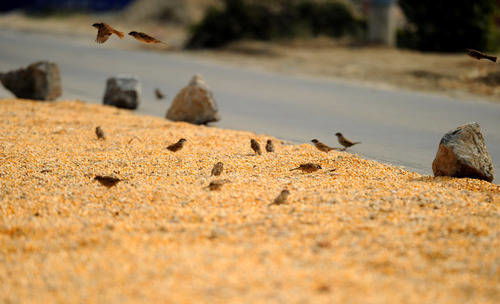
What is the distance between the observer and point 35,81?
1016 cm

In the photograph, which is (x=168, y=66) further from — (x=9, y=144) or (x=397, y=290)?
(x=397, y=290)

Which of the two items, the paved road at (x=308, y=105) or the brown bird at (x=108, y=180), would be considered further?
the paved road at (x=308, y=105)

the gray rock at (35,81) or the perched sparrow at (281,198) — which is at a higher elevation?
the gray rock at (35,81)

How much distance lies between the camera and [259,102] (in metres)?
10.7

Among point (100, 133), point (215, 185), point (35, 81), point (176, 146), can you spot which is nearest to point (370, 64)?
point (35, 81)

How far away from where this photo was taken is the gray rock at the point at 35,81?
1012 cm

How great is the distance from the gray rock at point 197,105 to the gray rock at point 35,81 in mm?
2831

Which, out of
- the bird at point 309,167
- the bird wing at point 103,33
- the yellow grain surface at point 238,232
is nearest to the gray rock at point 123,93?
the yellow grain surface at point 238,232

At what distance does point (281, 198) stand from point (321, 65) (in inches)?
444

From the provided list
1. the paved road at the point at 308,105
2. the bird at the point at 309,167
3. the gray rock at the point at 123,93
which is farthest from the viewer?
the gray rock at the point at 123,93

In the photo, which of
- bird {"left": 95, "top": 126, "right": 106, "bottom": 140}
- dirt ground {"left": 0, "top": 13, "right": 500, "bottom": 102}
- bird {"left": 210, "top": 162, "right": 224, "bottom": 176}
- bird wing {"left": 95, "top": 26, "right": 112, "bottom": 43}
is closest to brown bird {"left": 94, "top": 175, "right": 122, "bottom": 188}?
bird {"left": 210, "top": 162, "right": 224, "bottom": 176}

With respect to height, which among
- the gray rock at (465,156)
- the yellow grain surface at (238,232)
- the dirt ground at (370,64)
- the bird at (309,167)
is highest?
the dirt ground at (370,64)

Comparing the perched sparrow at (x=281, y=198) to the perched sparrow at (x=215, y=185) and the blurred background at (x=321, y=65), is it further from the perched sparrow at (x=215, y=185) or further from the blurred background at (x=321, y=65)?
the blurred background at (x=321, y=65)

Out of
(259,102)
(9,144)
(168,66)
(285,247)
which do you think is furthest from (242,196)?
(168,66)
